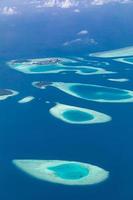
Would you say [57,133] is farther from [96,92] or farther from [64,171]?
[96,92]

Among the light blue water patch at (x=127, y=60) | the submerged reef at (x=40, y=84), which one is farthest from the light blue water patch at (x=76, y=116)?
the light blue water patch at (x=127, y=60)

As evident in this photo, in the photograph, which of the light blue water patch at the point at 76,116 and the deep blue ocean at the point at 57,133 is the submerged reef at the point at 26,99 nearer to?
the deep blue ocean at the point at 57,133

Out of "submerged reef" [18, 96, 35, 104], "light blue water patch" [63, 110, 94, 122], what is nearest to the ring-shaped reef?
"submerged reef" [18, 96, 35, 104]

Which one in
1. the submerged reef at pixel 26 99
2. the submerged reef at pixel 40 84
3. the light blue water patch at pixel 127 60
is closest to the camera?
the submerged reef at pixel 26 99

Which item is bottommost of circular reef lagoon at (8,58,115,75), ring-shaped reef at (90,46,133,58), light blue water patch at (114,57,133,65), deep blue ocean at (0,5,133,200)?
deep blue ocean at (0,5,133,200)

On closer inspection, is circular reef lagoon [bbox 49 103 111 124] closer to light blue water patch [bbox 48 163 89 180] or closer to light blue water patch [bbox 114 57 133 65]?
light blue water patch [bbox 48 163 89 180]

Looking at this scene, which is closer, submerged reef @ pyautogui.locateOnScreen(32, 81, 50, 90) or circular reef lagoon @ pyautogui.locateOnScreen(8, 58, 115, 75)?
submerged reef @ pyautogui.locateOnScreen(32, 81, 50, 90)

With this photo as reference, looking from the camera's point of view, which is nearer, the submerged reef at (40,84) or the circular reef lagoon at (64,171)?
the circular reef lagoon at (64,171)
